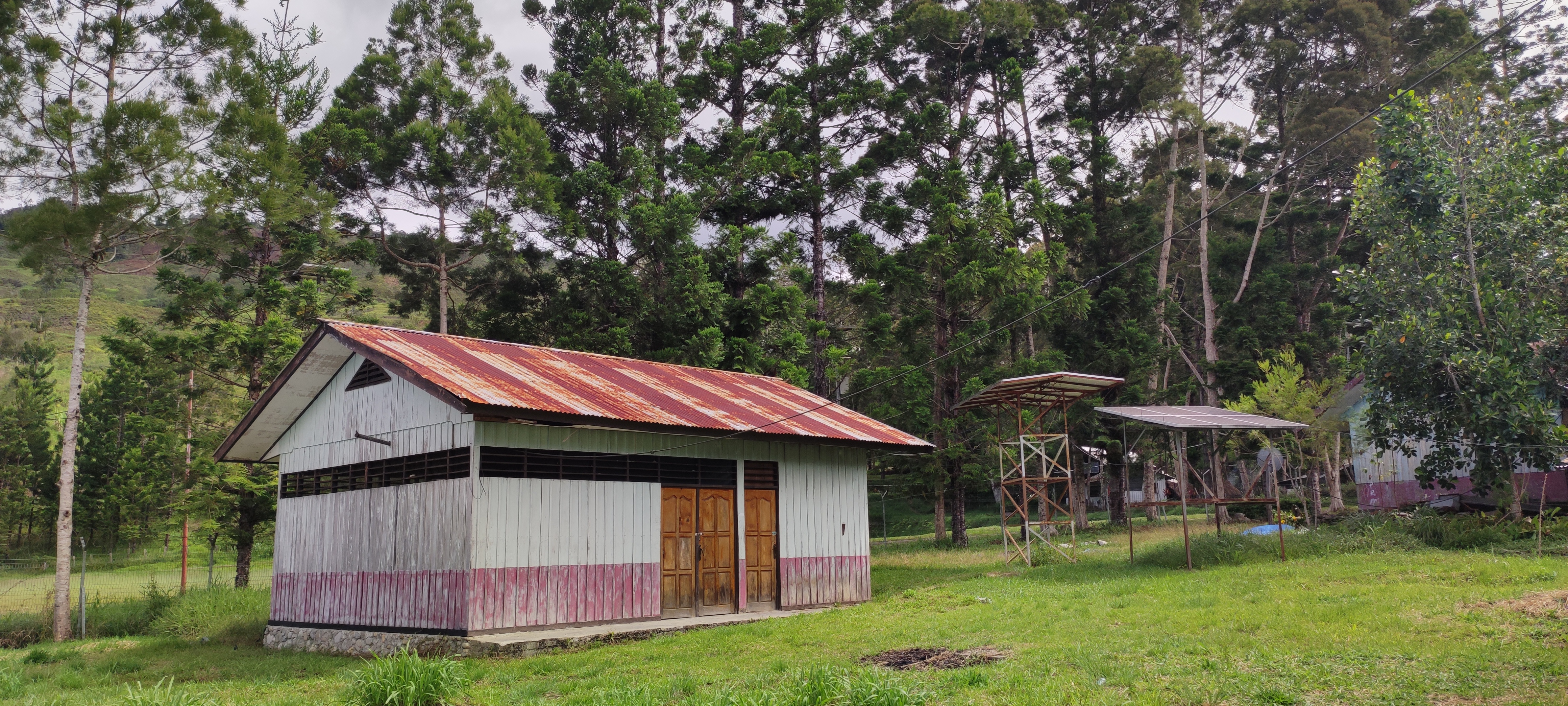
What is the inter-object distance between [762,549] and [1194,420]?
293 inches

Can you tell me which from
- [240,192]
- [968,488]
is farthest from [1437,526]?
[240,192]

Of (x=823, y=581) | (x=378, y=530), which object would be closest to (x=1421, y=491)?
(x=823, y=581)

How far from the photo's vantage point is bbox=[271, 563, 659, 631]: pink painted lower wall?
12.2 metres

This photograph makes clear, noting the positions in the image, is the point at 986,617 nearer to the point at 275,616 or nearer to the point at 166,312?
the point at 275,616

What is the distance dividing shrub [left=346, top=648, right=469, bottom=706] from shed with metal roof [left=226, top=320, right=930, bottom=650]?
3.87 meters

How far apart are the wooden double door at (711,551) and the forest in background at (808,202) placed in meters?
7.81

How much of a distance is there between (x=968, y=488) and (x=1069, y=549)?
966 cm

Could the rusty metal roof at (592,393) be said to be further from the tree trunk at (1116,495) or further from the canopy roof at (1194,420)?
the tree trunk at (1116,495)

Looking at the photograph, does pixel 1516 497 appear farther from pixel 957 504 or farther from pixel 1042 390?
pixel 957 504

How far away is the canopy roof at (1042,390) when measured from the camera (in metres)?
17.5

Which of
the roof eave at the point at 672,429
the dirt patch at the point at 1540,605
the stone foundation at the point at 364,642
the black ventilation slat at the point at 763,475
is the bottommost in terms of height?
the stone foundation at the point at 364,642

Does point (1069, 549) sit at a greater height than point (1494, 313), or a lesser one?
lesser

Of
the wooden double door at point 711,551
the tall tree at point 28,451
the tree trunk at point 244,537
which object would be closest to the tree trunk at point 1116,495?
the wooden double door at point 711,551

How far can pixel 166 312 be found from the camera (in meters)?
22.6
